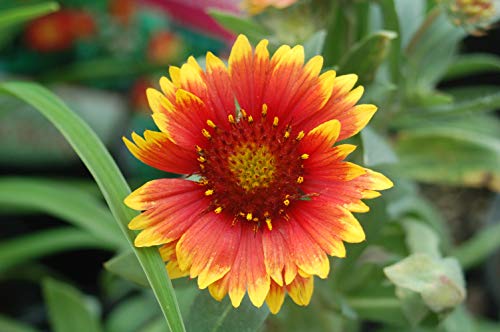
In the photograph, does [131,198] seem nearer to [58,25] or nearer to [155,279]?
[155,279]

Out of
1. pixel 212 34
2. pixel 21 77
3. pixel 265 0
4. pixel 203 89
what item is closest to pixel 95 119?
pixel 21 77

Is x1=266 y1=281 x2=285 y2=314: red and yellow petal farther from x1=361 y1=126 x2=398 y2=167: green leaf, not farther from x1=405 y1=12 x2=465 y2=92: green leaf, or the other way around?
x1=405 y1=12 x2=465 y2=92: green leaf

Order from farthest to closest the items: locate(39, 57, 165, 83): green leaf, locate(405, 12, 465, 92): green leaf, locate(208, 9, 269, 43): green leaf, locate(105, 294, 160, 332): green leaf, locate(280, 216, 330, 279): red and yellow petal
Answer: locate(39, 57, 165, 83): green leaf → locate(105, 294, 160, 332): green leaf → locate(405, 12, 465, 92): green leaf → locate(208, 9, 269, 43): green leaf → locate(280, 216, 330, 279): red and yellow petal

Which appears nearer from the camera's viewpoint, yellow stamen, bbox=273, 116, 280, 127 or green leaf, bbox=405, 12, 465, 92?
yellow stamen, bbox=273, 116, 280, 127

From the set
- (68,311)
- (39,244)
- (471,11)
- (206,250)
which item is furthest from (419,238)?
(39,244)

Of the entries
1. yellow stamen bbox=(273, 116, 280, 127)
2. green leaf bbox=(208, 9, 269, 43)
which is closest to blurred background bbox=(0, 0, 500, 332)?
green leaf bbox=(208, 9, 269, 43)
